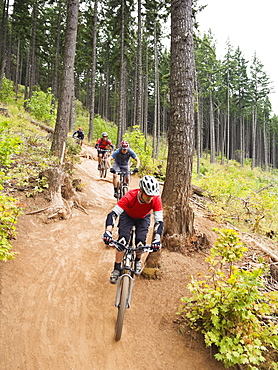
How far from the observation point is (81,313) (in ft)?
13.1

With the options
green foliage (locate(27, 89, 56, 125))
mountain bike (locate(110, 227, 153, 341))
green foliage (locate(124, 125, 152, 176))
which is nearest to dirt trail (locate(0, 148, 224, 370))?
mountain bike (locate(110, 227, 153, 341))

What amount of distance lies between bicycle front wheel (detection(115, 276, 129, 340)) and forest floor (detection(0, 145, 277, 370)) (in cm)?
17

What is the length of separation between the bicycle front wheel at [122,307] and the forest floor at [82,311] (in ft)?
0.57

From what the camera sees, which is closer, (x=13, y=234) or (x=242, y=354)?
(x=242, y=354)

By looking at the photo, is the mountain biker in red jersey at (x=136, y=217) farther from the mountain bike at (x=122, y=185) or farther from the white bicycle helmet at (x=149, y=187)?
the mountain bike at (x=122, y=185)

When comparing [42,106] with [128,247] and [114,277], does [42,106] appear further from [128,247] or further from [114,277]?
[128,247]

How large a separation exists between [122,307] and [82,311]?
1.04 m

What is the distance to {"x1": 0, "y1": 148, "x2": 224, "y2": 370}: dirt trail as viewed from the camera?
10.8 ft

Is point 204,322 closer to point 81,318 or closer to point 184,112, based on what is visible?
point 81,318

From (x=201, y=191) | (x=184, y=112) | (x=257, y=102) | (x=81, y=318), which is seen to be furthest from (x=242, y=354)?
(x=257, y=102)

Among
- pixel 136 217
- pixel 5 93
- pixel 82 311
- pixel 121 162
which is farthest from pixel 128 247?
pixel 5 93

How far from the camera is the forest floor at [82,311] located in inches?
129

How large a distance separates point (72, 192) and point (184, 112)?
15.7ft

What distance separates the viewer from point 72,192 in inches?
318
